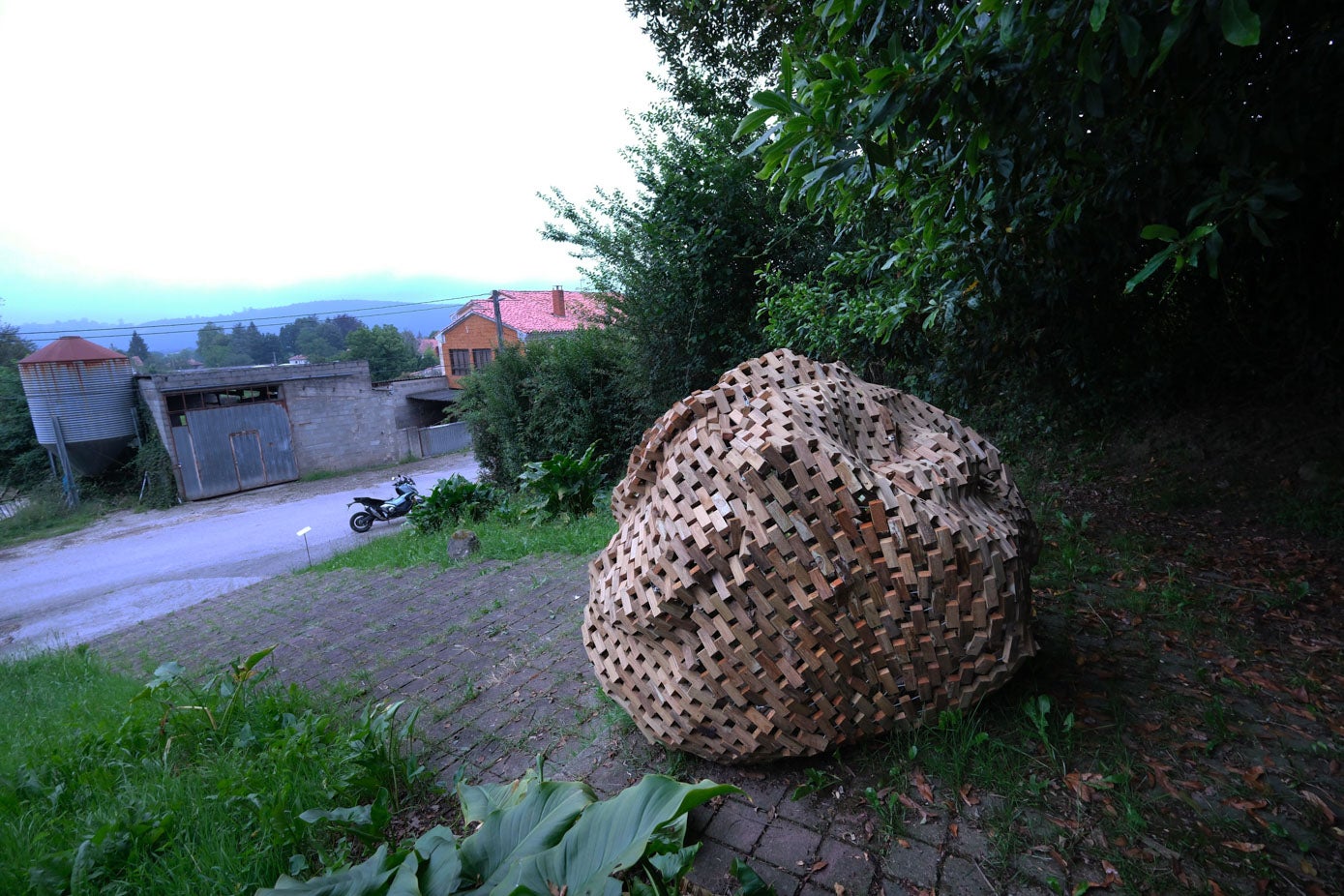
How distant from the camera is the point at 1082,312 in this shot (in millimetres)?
5152

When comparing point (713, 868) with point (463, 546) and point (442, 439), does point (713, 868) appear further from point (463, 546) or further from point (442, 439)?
point (442, 439)

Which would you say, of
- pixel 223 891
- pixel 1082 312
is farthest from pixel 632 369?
pixel 223 891

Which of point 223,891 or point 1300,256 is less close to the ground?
point 1300,256

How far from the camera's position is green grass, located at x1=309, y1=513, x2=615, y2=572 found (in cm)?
604

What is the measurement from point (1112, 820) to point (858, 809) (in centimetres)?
70

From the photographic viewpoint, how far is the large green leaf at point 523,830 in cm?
176

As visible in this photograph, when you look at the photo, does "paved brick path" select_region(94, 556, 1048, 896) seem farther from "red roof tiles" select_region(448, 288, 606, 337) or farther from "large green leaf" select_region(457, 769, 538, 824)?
"red roof tiles" select_region(448, 288, 606, 337)

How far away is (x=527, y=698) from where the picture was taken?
119 inches

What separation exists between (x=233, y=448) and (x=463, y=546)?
668 inches

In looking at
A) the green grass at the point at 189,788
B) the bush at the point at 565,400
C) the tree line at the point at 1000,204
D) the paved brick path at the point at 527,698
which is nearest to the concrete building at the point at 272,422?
the bush at the point at 565,400

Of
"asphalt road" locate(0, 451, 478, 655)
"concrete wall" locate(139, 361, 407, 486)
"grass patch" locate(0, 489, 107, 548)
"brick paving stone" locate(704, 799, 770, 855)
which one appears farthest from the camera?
"concrete wall" locate(139, 361, 407, 486)

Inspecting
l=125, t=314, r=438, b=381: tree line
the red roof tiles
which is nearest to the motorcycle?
the red roof tiles

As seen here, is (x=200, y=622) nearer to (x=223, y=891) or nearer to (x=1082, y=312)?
(x=223, y=891)

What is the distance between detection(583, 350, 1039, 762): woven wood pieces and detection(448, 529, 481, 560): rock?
439 centimetres
